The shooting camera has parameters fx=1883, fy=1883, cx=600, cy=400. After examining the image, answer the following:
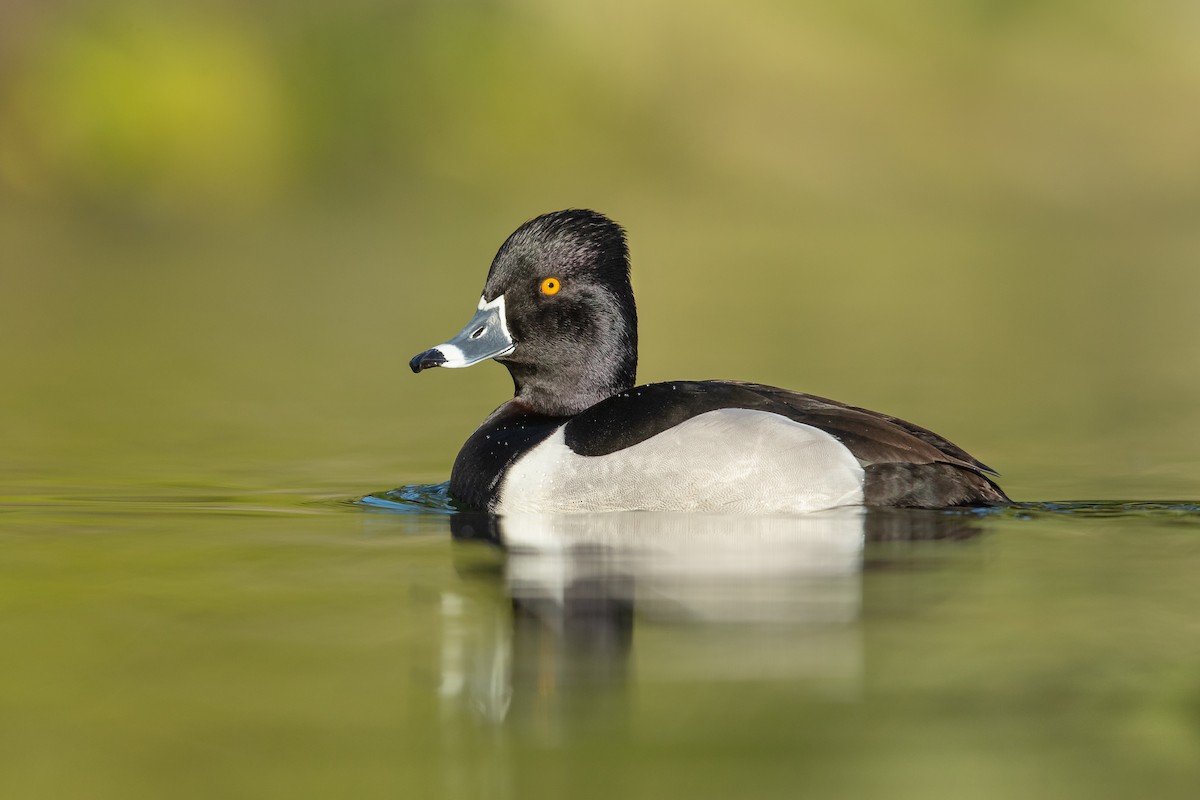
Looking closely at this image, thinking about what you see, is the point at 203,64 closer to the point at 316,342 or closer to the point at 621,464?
the point at 316,342

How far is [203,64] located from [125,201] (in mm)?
11536

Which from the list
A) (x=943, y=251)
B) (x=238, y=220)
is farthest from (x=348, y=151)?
(x=943, y=251)

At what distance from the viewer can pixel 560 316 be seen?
26.5 ft

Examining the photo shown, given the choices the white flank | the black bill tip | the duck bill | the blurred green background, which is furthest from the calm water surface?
the blurred green background

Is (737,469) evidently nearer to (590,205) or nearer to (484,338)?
(484,338)

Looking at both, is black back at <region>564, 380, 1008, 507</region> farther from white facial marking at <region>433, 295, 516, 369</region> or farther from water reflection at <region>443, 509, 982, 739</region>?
white facial marking at <region>433, 295, 516, 369</region>

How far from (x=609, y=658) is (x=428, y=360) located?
10.4 feet

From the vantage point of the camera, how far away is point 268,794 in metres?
3.92

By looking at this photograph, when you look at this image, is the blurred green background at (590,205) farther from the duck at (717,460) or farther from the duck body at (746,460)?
the duck body at (746,460)

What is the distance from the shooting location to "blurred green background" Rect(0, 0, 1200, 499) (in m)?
10.5

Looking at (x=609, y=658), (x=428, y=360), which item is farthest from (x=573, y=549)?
(x=428, y=360)

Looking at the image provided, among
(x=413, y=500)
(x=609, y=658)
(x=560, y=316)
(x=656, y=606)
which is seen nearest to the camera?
(x=609, y=658)

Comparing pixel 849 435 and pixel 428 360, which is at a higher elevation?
pixel 428 360

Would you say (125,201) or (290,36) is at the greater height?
(290,36)
